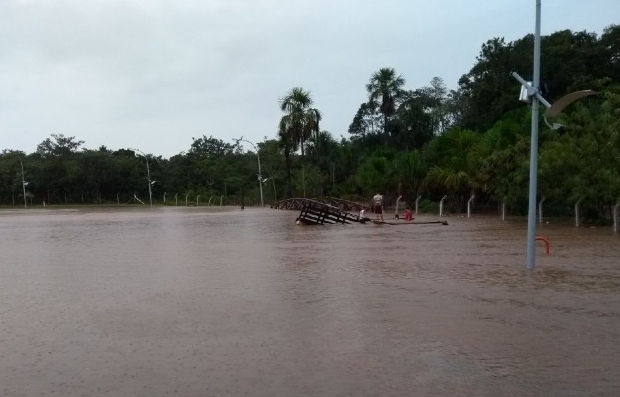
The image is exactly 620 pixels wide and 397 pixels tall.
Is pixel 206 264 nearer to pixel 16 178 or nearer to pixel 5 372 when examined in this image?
pixel 5 372

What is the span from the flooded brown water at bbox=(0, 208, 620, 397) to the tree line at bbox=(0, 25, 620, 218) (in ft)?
16.6

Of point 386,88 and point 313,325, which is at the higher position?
point 386,88

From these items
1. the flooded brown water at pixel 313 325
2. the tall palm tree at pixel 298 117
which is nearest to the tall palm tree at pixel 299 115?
the tall palm tree at pixel 298 117

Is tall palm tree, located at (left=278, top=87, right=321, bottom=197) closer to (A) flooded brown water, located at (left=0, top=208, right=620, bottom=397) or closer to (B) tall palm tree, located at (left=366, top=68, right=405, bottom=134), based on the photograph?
(B) tall palm tree, located at (left=366, top=68, right=405, bottom=134)

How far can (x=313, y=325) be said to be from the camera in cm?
871

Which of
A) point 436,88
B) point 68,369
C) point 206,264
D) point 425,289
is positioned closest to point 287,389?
point 68,369

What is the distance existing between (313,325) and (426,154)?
39495 mm

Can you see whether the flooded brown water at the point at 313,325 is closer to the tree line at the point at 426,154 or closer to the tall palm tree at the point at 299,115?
the tree line at the point at 426,154

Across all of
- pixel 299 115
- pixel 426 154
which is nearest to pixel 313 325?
pixel 426 154

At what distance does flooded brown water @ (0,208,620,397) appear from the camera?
6.32m

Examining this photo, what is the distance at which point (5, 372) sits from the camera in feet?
22.2

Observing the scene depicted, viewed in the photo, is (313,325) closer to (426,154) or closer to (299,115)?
(426,154)

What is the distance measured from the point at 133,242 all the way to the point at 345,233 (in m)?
8.12

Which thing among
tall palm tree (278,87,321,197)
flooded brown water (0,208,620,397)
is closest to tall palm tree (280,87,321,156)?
tall palm tree (278,87,321,197)
